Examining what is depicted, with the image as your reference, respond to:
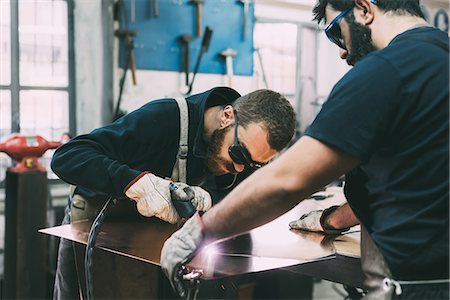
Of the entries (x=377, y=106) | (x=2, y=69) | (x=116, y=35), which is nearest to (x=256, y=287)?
(x=116, y=35)

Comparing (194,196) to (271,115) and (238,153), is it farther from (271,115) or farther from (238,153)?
(271,115)

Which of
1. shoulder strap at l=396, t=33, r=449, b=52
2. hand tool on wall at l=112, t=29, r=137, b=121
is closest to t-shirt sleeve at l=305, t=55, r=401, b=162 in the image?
shoulder strap at l=396, t=33, r=449, b=52

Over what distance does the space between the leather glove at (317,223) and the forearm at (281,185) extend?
2.17 ft

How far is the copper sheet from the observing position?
4.42 ft

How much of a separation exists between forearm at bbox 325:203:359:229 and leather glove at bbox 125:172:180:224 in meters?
0.53

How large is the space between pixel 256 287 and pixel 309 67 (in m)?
2.43

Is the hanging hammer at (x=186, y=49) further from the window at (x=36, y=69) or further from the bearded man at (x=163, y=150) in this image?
the bearded man at (x=163, y=150)

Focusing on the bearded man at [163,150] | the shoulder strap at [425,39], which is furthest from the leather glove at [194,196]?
the shoulder strap at [425,39]

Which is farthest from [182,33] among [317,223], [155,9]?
[317,223]

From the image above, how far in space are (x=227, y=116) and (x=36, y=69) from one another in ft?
6.92

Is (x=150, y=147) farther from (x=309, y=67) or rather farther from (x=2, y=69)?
(x=309, y=67)

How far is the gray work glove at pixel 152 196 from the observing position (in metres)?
1.60

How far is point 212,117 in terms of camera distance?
1.94 meters

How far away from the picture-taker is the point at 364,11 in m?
1.22
